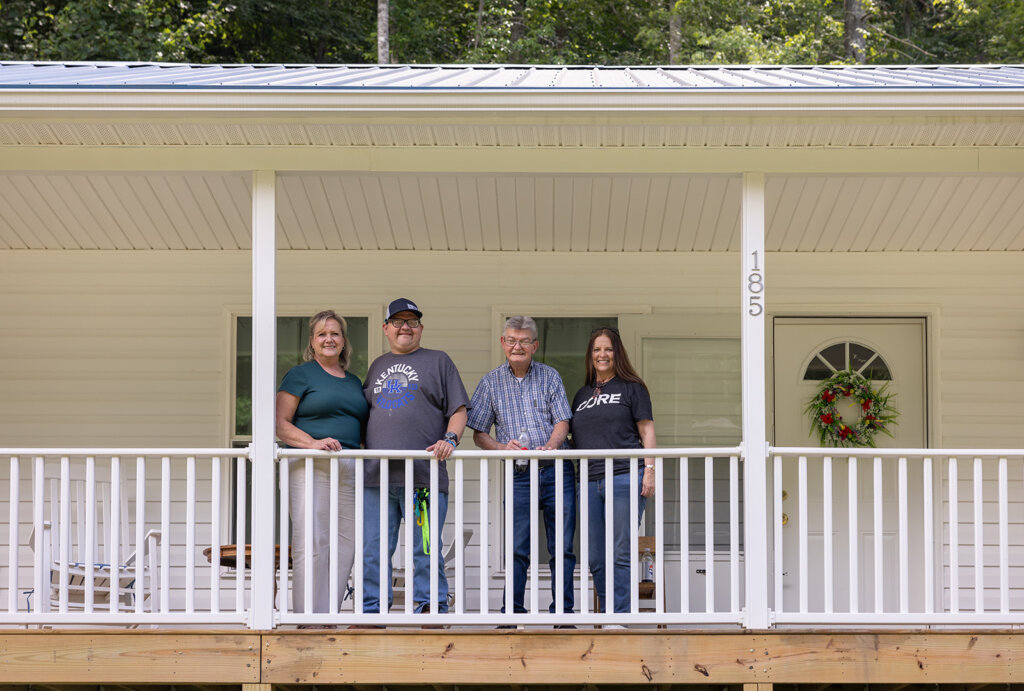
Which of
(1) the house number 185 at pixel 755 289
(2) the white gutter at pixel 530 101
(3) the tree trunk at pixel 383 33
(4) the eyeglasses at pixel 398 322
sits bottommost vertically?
(4) the eyeglasses at pixel 398 322

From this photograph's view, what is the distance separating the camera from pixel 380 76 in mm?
5812

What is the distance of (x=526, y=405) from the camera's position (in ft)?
18.0

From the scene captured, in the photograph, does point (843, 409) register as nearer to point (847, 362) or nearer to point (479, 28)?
point (847, 362)

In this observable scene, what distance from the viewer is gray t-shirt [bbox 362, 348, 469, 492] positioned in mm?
5277

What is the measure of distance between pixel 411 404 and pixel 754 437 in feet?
5.01

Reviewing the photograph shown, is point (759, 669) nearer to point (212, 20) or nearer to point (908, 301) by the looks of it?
point (908, 301)

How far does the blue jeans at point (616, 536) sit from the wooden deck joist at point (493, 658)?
312mm

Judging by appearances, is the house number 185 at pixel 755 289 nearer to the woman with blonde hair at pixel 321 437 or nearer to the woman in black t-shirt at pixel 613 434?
the woman in black t-shirt at pixel 613 434

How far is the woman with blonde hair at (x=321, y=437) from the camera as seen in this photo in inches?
206

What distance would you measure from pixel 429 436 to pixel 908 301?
3346mm

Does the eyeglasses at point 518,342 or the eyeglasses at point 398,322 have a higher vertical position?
the eyeglasses at point 398,322

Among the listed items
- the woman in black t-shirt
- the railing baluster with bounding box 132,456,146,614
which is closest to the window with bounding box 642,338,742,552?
the woman in black t-shirt

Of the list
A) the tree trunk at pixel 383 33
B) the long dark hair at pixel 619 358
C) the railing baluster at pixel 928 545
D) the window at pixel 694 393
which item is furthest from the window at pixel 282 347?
the tree trunk at pixel 383 33

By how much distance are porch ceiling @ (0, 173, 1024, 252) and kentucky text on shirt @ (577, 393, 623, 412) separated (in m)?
1.20
